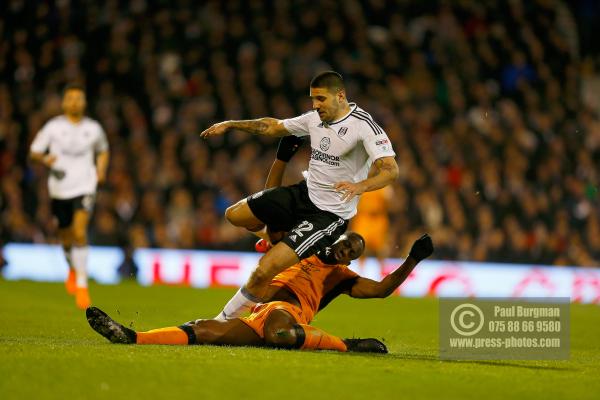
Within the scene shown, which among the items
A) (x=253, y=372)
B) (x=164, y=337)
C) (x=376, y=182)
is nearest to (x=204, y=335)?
(x=164, y=337)

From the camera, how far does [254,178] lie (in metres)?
16.9

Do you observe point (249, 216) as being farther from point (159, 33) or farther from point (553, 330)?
point (159, 33)

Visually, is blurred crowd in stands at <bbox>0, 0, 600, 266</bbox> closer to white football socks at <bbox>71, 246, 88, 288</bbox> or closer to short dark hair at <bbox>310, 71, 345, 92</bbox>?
white football socks at <bbox>71, 246, 88, 288</bbox>

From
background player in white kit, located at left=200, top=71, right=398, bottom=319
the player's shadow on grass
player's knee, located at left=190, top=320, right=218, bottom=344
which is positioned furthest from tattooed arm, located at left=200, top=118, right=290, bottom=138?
the player's shadow on grass

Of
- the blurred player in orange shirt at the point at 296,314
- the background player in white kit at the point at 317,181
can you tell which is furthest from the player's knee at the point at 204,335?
the background player in white kit at the point at 317,181

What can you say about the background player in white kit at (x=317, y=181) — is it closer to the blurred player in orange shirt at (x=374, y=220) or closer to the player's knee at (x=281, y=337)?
the player's knee at (x=281, y=337)

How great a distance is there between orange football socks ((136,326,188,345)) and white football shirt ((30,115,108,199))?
15.1 ft

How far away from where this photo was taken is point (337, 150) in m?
8.30

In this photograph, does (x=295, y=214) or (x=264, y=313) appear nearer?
(x=264, y=313)

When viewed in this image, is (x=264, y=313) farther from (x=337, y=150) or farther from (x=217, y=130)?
(x=217, y=130)

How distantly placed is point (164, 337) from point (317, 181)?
1.96 m

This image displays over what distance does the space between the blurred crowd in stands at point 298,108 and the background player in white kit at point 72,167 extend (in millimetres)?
4477

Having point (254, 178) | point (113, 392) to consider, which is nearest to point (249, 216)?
point (113, 392)

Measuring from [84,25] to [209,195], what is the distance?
436 centimetres
